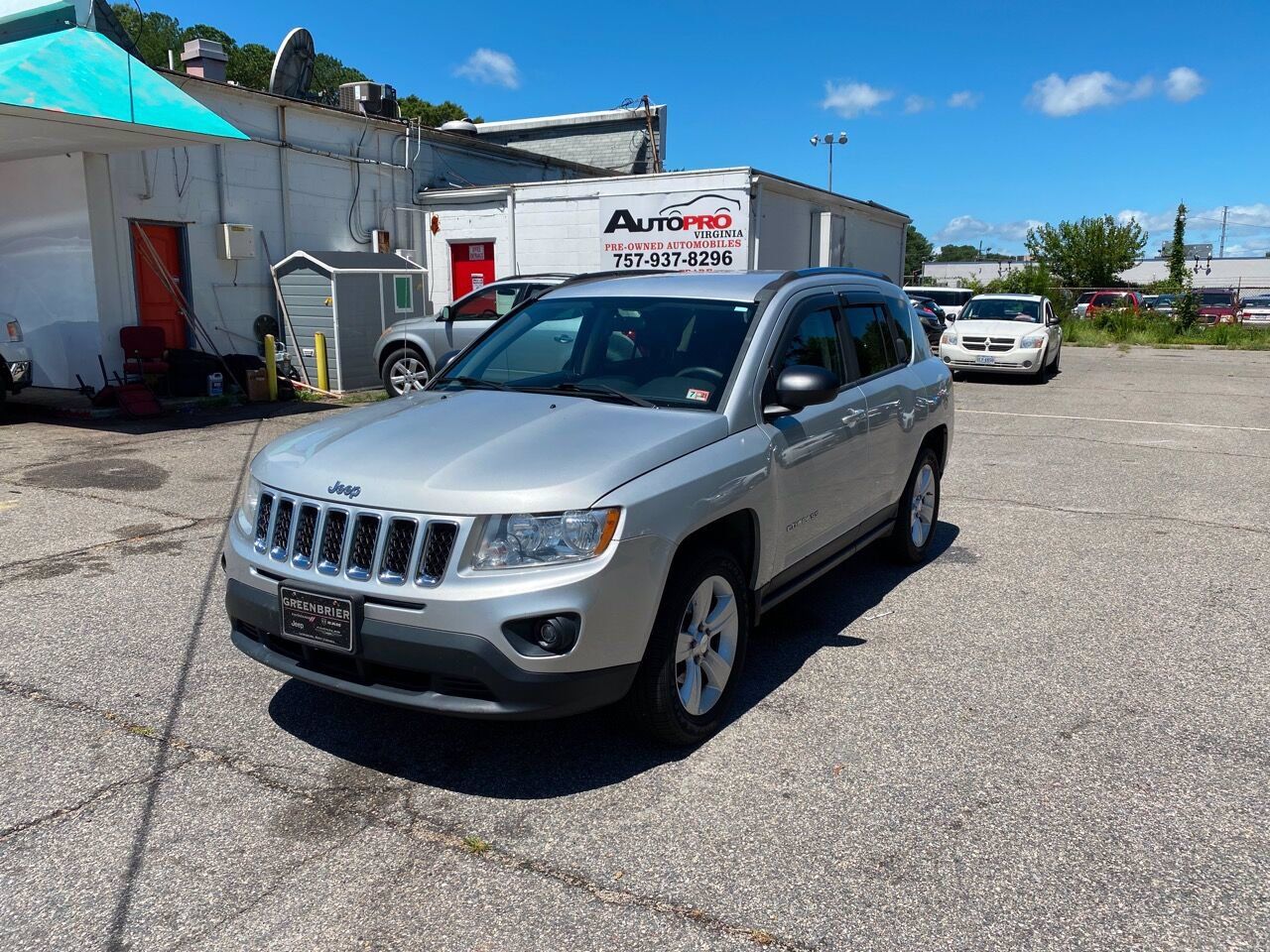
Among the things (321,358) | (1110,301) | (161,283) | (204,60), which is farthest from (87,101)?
(1110,301)

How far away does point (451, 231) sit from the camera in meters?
19.0

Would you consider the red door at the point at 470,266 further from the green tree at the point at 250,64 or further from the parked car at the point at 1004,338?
the green tree at the point at 250,64

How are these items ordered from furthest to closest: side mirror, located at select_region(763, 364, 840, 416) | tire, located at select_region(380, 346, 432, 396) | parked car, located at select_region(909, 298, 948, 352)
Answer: parked car, located at select_region(909, 298, 948, 352)
tire, located at select_region(380, 346, 432, 396)
side mirror, located at select_region(763, 364, 840, 416)

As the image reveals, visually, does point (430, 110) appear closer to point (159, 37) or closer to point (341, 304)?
point (159, 37)

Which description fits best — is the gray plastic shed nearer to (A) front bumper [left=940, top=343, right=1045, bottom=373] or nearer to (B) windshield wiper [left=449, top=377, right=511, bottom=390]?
(A) front bumper [left=940, top=343, right=1045, bottom=373]

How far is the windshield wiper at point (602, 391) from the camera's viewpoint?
170 inches

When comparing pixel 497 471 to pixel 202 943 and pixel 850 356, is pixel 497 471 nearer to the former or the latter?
pixel 202 943

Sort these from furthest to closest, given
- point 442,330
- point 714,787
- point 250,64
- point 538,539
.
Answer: point 250,64
point 442,330
point 714,787
point 538,539

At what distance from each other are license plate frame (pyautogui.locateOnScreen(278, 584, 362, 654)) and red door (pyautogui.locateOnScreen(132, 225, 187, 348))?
11784 mm

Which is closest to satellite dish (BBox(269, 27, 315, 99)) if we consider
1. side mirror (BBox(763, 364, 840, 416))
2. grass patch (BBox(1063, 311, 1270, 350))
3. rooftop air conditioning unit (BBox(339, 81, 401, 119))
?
rooftop air conditioning unit (BBox(339, 81, 401, 119))

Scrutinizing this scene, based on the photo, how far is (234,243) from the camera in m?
15.0

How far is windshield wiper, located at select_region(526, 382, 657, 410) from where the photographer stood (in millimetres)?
4309

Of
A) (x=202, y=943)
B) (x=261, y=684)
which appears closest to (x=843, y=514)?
(x=261, y=684)

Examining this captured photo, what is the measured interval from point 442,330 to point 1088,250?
48.2 metres
